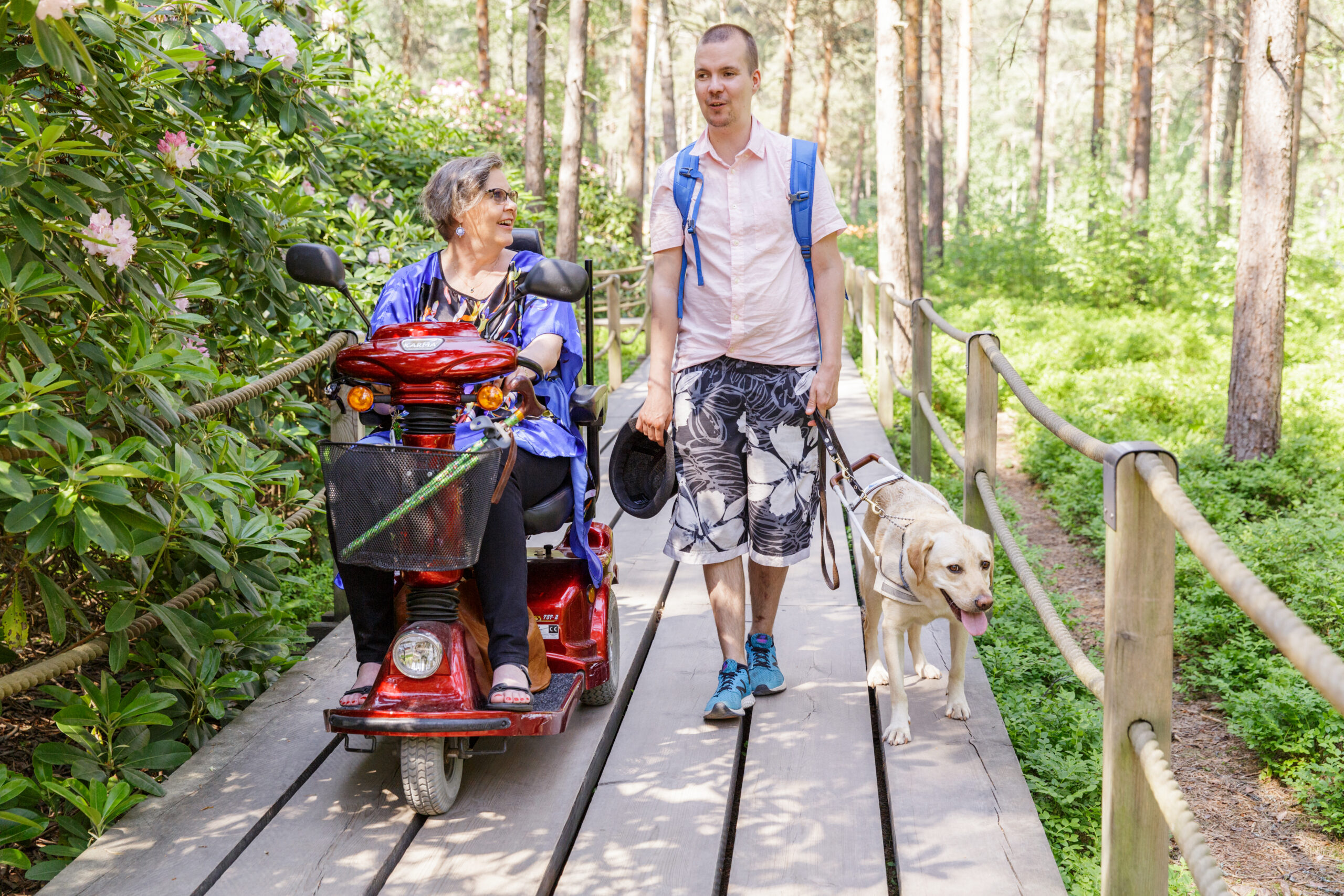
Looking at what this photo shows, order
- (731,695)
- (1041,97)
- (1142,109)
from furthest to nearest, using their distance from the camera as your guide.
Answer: (1041,97) → (1142,109) → (731,695)

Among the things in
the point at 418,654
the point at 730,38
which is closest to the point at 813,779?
the point at 418,654

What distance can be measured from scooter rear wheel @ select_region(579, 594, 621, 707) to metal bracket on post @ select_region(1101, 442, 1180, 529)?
180 centimetres

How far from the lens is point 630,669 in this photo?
3982 millimetres

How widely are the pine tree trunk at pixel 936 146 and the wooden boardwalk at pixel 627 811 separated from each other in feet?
70.9

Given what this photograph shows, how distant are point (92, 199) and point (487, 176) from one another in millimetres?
1049

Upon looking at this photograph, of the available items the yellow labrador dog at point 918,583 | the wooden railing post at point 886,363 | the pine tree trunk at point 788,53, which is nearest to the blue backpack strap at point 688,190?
the yellow labrador dog at point 918,583

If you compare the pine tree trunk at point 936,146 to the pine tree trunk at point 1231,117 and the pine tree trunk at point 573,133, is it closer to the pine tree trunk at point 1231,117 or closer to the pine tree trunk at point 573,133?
the pine tree trunk at point 1231,117

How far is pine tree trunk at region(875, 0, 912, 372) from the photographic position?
10140 mm

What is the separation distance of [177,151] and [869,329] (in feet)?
28.5

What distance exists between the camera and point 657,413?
3518 mm

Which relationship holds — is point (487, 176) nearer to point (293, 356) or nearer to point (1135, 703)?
point (293, 356)

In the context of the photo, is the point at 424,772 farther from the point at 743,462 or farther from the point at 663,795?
the point at 743,462

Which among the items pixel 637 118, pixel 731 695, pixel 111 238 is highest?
pixel 637 118

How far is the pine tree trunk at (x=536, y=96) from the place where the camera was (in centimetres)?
1203
